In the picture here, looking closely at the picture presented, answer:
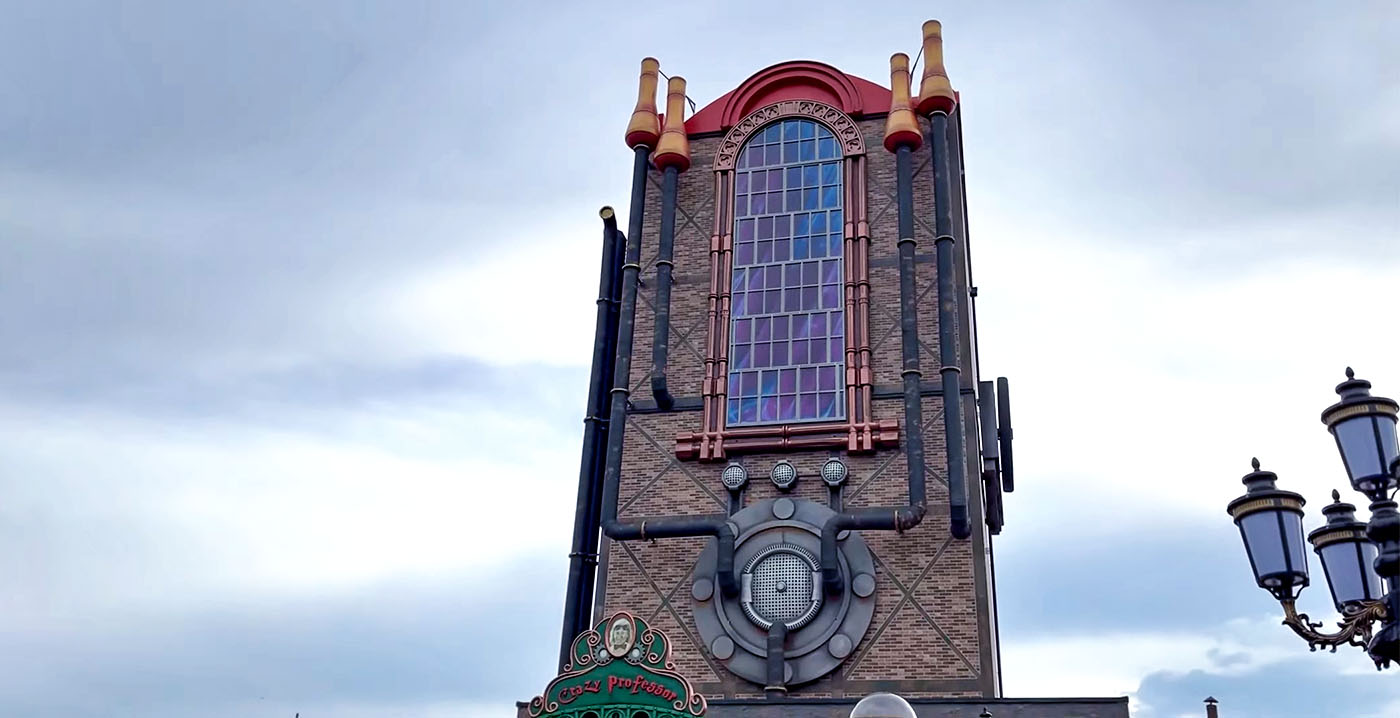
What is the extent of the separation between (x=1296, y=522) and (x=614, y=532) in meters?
13.9

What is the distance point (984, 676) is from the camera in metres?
18.0

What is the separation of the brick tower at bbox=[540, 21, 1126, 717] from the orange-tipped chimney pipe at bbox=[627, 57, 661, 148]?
0.05m

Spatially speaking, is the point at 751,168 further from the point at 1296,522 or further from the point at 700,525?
the point at 1296,522

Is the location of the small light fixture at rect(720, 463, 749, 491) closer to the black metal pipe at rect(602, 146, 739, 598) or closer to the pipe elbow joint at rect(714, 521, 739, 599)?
the black metal pipe at rect(602, 146, 739, 598)

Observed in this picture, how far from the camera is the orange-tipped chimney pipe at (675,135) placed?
2303 centimetres

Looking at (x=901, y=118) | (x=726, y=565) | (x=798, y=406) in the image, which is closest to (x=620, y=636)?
(x=726, y=565)

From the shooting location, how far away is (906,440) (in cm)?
1972

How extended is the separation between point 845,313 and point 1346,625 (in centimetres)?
1448

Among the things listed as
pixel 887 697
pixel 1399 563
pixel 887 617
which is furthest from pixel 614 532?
pixel 1399 563

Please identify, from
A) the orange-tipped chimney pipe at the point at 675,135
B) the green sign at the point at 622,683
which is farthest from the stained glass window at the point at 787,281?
the green sign at the point at 622,683

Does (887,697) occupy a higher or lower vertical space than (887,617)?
lower

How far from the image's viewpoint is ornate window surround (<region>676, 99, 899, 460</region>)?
66.2 feet

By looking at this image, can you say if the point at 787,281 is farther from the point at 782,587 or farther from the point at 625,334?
the point at 782,587

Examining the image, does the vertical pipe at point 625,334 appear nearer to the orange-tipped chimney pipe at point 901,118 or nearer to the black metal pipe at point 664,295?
the black metal pipe at point 664,295
